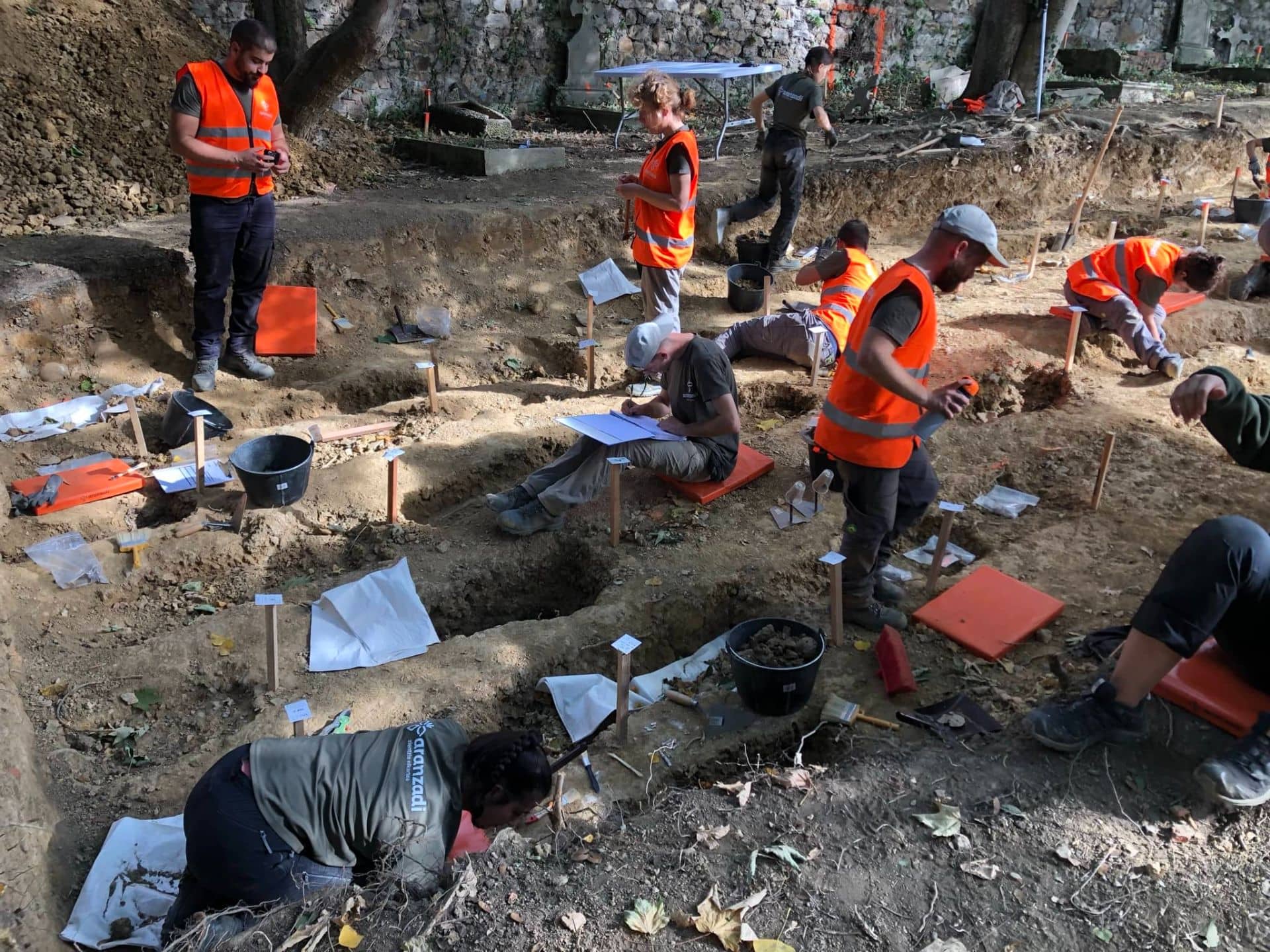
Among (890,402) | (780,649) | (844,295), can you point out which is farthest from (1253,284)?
(780,649)

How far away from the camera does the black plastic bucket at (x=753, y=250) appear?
907cm

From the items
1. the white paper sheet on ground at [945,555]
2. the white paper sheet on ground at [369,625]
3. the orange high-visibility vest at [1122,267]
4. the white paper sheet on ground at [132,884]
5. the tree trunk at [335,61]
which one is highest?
the tree trunk at [335,61]

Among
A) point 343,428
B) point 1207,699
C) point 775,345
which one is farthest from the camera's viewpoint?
point 775,345

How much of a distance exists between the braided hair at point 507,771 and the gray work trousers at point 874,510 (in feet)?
6.45

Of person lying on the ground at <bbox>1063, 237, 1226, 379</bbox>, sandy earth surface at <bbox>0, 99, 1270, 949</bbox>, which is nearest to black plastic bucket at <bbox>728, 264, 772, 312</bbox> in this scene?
sandy earth surface at <bbox>0, 99, 1270, 949</bbox>

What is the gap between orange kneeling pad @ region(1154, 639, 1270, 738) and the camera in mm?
3273

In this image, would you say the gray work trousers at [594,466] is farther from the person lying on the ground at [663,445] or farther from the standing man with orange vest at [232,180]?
the standing man with orange vest at [232,180]

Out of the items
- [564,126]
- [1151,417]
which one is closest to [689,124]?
[564,126]

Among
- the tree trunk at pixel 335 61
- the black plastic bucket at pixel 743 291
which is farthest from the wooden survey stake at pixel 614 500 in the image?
the tree trunk at pixel 335 61

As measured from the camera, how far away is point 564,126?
42.6ft

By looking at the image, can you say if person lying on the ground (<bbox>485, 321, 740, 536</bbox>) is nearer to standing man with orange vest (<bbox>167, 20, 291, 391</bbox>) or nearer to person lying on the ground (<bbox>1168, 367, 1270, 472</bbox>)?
person lying on the ground (<bbox>1168, 367, 1270, 472</bbox>)

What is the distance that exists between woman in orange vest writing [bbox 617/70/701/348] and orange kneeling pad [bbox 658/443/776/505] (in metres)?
1.04

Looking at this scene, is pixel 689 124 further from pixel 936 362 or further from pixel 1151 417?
pixel 1151 417

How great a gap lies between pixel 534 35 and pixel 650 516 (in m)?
10.1
